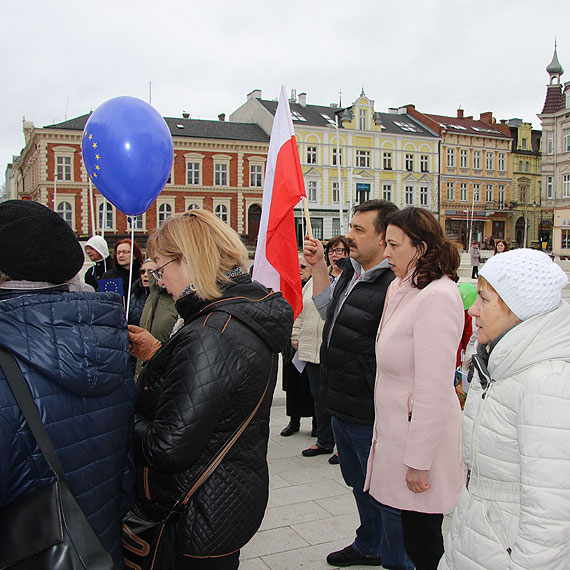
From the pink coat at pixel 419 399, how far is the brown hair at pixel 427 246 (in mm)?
62

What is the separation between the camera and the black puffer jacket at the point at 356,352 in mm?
2885

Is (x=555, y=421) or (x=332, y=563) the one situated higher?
(x=555, y=421)

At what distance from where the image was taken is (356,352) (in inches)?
115

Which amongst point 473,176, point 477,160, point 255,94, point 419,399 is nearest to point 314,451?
point 419,399

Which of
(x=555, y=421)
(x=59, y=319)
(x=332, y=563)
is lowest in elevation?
(x=332, y=563)

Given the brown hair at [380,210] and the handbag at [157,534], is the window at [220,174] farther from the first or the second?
the handbag at [157,534]

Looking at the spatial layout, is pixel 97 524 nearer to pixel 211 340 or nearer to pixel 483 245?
pixel 211 340

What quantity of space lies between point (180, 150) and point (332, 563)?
38910 mm

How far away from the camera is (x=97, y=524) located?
62.4 inches

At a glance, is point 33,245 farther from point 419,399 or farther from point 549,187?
point 549,187

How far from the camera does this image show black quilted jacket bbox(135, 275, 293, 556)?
169cm

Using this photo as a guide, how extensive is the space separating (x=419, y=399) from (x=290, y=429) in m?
3.49

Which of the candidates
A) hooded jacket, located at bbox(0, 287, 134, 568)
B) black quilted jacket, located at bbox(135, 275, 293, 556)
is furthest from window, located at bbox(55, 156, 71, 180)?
hooded jacket, located at bbox(0, 287, 134, 568)

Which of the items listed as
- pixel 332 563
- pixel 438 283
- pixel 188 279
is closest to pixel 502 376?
pixel 438 283
